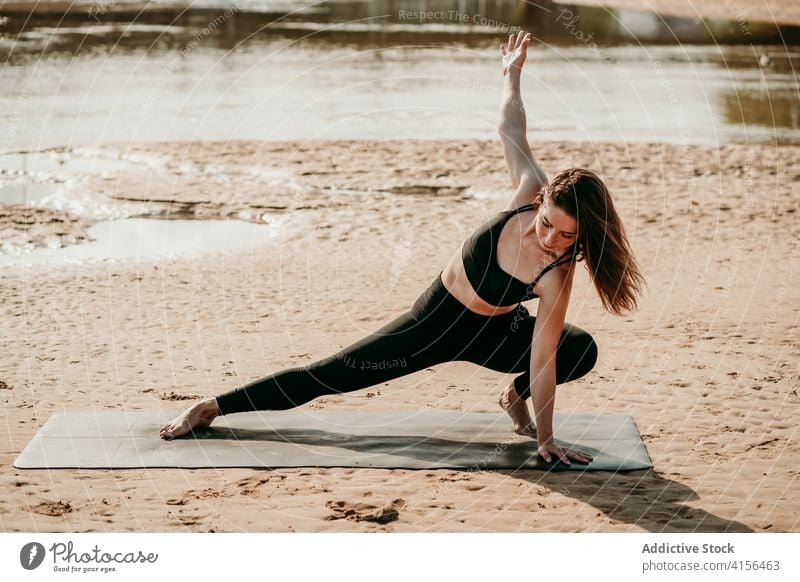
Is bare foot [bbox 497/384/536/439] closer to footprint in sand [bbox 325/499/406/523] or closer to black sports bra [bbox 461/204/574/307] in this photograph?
black sports bra [bbox 461/204/574/307]

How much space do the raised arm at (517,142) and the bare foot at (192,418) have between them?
6.21ft

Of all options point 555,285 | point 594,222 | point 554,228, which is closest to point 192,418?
point 555,285

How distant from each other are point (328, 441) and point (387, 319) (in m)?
2.40

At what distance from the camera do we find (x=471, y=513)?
15.8 feet

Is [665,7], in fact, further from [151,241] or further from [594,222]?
[594,222]

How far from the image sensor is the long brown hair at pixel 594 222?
4.74m

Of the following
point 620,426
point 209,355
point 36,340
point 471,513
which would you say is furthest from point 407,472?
point 36,340

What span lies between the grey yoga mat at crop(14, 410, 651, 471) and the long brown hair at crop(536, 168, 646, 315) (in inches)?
39.8

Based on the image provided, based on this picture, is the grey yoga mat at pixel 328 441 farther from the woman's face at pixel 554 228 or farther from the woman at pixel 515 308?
the woman's face at pixel 554 228

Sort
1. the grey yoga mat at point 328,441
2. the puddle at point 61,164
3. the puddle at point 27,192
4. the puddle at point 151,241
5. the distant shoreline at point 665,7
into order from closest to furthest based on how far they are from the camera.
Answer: the grey yoga mat at point 328,441 → the puddle at point 151,241 → the puddle at point 27,192 → the puddle at point 61,164 → the distant shoreline at point 665,7

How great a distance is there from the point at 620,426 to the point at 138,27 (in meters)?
23.9

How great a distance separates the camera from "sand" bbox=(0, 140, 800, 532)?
487cm

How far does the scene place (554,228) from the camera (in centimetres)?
475

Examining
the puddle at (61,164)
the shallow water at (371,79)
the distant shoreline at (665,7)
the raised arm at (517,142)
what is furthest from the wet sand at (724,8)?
the raised arm at (517,142)
